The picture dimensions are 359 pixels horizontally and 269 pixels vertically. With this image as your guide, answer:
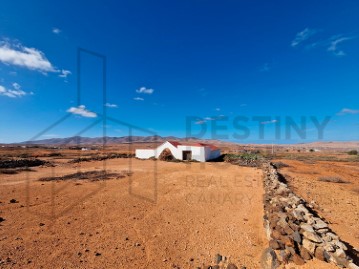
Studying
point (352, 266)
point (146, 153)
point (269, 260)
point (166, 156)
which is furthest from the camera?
point (146, 153)

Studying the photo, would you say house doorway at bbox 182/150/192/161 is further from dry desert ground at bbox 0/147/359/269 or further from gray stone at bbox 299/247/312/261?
gray stone at bbox 299/247/312/261

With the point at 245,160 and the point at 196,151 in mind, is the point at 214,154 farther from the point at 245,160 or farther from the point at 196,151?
the point at 245,160

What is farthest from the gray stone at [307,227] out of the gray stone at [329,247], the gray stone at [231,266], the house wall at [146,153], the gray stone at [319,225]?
the house wall at [146,153]

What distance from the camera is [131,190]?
11641 mm

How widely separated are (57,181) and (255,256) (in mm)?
13213

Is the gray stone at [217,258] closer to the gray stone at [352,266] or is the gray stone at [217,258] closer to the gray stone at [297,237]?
the gray stone at [297,237]

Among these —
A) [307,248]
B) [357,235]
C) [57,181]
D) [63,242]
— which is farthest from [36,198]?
[357,235]

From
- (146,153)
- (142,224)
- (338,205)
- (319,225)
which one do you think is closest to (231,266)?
(319,225)

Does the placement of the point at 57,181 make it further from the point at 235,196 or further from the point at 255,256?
the point at 255,256

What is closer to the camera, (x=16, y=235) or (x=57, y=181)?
(x=16, y=235)

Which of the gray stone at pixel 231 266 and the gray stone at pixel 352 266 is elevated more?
the gray stone at pixel 352 266

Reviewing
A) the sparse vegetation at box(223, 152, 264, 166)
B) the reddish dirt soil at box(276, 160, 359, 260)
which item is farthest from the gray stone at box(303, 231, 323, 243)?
the sparse vegetation at box(223, 152, 264, 166)

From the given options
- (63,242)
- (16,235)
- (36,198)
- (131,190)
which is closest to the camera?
(63,242)

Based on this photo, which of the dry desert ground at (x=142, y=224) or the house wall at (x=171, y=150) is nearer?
the dry desert ground at (x=142, y=224)
